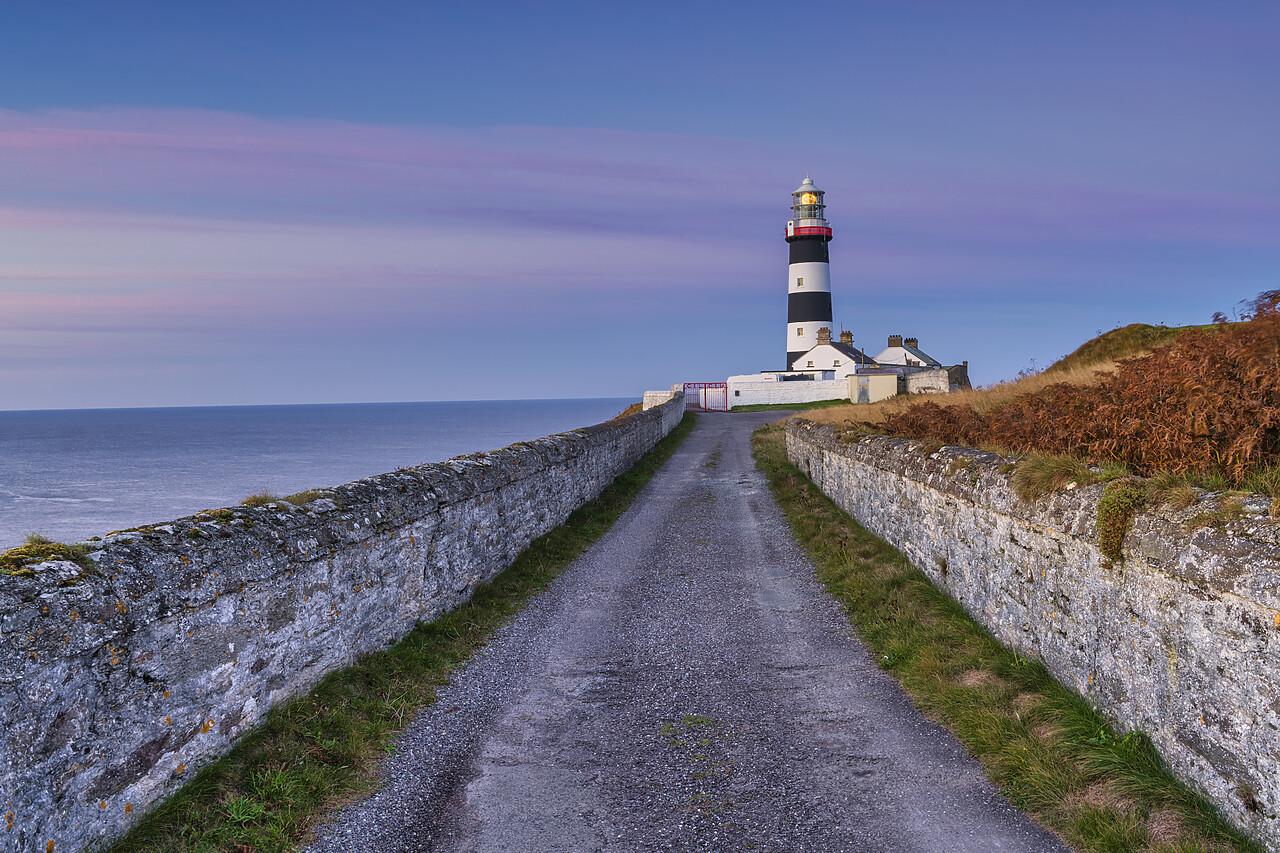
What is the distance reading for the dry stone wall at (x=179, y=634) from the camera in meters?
3.37

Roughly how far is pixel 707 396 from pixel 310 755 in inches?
2023

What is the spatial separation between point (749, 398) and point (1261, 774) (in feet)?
165

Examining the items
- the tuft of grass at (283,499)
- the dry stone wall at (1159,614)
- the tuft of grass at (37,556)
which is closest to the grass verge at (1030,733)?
the dry stone wall at (1159,614)

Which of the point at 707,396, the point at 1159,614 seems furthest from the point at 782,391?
the point at 1159,614

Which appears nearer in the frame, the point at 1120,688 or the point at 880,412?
the point at 1120,688

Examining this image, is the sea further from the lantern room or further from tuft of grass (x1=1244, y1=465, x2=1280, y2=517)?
the lantern room

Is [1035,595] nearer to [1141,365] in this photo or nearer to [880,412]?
[1141,365]

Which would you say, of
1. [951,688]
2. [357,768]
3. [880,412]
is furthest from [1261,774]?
[880,412]

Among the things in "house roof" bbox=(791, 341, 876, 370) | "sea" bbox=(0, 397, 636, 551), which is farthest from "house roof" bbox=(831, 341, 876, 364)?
Result: "sea" bbox=(0, 397, 636, 551)

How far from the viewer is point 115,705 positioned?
12.4ft

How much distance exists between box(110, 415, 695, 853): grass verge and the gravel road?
195 millimetres

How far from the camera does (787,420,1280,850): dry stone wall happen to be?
340cm

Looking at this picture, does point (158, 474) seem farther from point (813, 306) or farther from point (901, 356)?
point (901, 356)

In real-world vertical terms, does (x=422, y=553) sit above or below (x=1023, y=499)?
below
